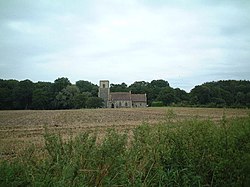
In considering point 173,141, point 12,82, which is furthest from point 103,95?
point 173,141

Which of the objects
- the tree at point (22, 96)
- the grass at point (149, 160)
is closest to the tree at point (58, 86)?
the tree at point (22, 96)

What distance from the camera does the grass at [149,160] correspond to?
4.47 meters

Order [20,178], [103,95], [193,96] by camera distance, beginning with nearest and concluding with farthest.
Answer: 1. [20,178]
2. [193,96]
3. [103,95]

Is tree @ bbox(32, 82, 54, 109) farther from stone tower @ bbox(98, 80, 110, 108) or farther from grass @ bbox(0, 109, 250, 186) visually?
grass @ bbox(0, 109, 250, 186)

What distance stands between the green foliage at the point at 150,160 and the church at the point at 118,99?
100667 millimetres

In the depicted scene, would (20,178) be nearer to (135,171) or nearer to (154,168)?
(135,171)

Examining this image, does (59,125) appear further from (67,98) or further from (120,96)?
(120,96)

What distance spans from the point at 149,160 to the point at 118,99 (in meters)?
103

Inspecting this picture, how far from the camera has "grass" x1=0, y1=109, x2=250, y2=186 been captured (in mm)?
4473

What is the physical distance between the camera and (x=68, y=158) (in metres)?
4.82

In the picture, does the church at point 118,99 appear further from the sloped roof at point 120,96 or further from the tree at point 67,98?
the tree at point 67,98

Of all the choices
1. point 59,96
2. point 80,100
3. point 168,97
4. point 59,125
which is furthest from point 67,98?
point 59,125

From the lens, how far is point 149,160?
5.34 metres

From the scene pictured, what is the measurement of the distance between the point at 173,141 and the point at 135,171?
4.18 feet
